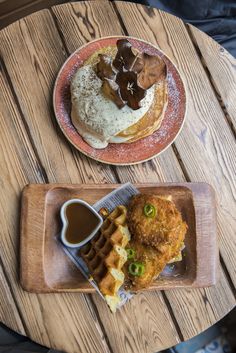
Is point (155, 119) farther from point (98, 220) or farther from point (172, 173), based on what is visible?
point (98, 220)

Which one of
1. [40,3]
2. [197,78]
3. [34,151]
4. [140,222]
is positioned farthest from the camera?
[40,3]

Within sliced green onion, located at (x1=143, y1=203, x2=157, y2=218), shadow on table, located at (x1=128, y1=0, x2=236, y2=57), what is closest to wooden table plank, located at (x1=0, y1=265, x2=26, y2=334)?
sliced green onion, located at (x1=143, y1=203, x2=157, y2=218)

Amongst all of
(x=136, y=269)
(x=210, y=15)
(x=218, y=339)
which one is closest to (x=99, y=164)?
(x=136, y=269)

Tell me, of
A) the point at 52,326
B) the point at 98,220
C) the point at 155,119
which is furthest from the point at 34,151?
the point at 52,326

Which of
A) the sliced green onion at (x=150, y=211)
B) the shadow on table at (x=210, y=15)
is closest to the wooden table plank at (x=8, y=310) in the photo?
the sliced green onion at (x=150, y=211)

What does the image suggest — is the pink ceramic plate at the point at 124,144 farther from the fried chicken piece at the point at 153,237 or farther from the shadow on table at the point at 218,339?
the shadow on table at the point at 218,339

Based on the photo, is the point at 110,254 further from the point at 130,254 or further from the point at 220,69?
the point at 220,69

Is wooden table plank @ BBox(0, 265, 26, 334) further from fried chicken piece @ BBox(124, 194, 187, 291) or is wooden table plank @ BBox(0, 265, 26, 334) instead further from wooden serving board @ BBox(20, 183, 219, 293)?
fried chicken piece @ BBox(124, 194, 187, 291)
